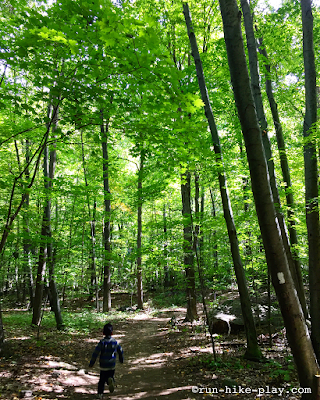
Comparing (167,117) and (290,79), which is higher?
(290,79)

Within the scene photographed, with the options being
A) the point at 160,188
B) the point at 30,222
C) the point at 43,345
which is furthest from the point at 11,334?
the point at 160,188

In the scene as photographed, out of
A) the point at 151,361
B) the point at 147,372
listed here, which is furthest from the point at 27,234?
the point at 151,361

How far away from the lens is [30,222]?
26.4ft

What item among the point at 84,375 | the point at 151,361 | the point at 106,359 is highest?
the point at 106,359

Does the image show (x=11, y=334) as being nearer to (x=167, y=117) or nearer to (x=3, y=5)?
(x=167, y=117)

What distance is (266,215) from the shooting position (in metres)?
3.03

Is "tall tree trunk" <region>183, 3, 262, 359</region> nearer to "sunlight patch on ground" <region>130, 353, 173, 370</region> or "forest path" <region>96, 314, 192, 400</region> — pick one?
"forest path" <region>96, 314, 192, 400</region>

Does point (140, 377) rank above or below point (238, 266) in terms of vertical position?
below

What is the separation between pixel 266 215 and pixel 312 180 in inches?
130

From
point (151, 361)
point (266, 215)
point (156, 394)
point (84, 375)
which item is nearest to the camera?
point (266, 215)

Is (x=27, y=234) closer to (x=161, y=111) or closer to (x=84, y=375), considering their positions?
(x=84, y=375)

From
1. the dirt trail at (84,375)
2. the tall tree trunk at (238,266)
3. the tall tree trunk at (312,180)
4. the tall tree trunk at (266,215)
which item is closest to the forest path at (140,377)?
the dirt trail at (84,375)

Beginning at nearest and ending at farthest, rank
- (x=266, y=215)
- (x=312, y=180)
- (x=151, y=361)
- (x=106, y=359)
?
(x=266, y=215)
(x=106, y=359)
(x=312, y=180)
(x=151, y=361)

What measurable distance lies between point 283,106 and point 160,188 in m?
6.94
